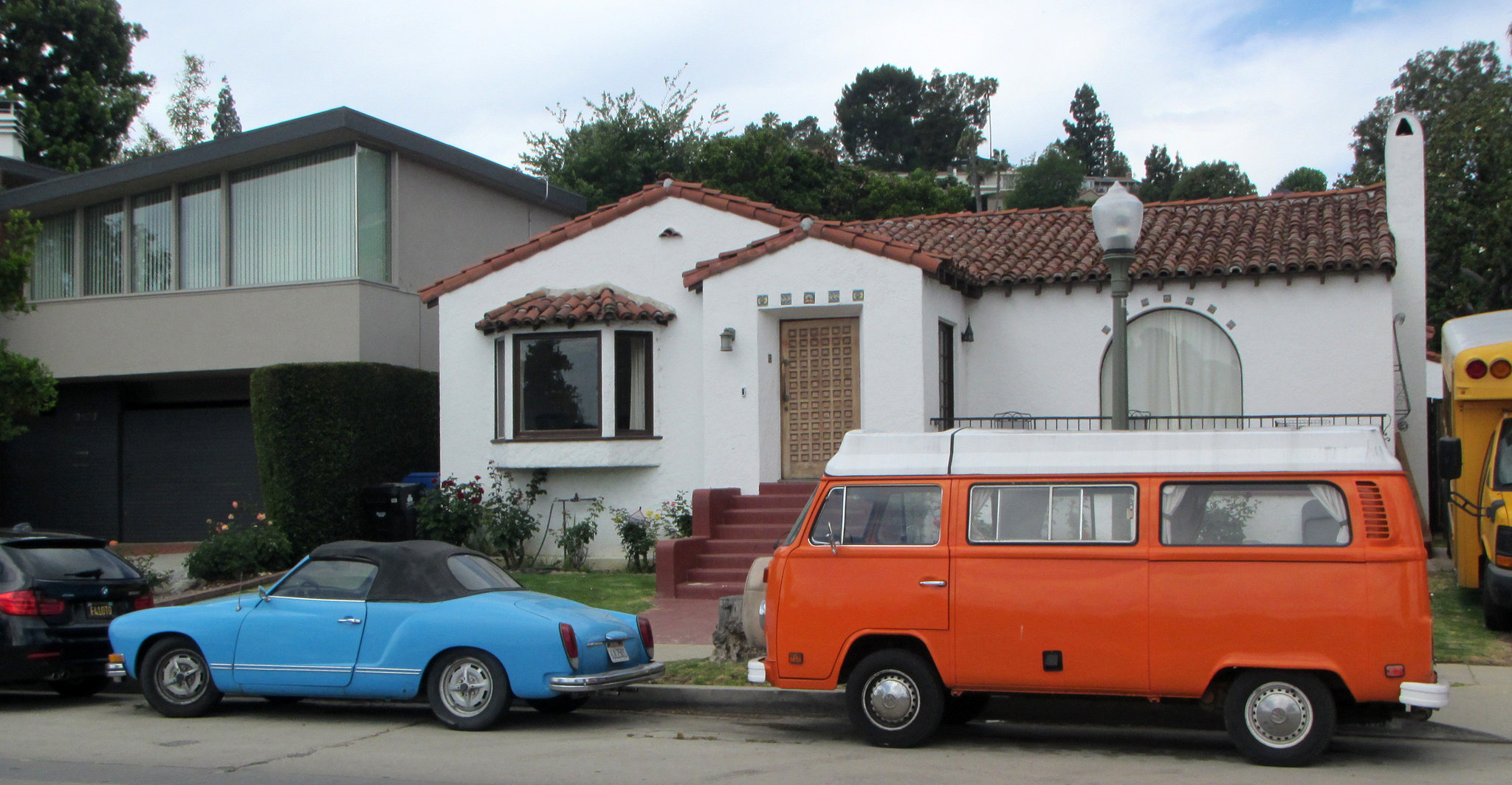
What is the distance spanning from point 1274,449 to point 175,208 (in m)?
17.8

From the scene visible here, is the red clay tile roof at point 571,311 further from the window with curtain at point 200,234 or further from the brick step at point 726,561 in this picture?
the window with curtain at point 200,234

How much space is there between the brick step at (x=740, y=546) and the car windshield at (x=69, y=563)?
20.9ft

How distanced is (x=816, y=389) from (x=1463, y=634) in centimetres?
775

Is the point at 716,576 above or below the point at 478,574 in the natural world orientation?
below

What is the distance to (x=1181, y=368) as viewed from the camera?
16.2 meters

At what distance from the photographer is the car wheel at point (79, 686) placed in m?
10.3

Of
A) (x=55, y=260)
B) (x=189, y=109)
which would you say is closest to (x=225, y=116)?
(x=189, y=109)

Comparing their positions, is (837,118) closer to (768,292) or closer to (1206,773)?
(768,292)

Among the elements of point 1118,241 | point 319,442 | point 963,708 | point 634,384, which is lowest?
point 963,708

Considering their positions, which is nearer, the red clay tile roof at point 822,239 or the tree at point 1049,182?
the red clay tile roof at point 822,239

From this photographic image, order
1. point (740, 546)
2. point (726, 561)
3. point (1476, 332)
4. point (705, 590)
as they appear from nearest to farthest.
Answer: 1. point (1476, 332)
2. point (705, 590)
3. point (726, 561)
4. point (740, 546)

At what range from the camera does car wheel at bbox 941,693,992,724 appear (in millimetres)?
8469

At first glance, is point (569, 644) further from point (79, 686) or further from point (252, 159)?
point (252, 159)

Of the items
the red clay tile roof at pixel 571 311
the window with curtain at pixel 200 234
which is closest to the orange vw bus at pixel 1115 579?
the red clay tile roof at pixel 571 311
